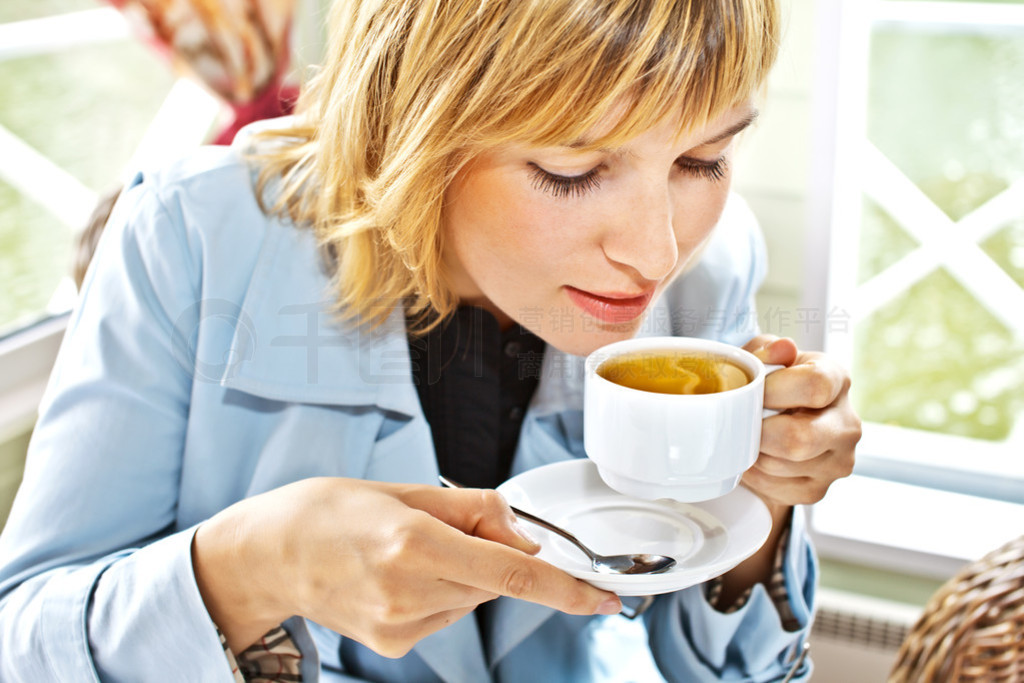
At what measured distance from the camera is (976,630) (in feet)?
3.28

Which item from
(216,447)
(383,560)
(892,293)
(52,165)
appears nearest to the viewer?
(383,560)

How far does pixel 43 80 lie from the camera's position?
1916mm

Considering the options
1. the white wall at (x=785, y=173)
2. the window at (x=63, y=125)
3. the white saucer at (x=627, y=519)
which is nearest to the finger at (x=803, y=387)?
the white saucer at (x=627, y=519)

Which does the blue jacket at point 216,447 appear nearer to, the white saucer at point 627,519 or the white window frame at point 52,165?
the white saucer at point 627,519

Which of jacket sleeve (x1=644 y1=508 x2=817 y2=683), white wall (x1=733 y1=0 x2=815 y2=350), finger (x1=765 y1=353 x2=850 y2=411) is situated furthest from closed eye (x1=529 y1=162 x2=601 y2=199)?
white wall (x1=733 y1=0 x2=815 y2=350)

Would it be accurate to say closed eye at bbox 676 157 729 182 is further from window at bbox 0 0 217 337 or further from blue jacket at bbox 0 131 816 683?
window at bbox 0 0 217 337

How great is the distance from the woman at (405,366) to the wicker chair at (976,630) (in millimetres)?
160

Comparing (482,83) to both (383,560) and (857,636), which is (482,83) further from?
(857,636)

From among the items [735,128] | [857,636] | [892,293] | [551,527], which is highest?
[735,128]

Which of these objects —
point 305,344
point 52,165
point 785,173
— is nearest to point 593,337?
point 305,344

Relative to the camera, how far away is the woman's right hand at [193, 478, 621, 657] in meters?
0.73

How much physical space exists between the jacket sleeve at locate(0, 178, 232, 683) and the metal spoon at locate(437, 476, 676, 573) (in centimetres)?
34

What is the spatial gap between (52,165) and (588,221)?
5.04 ft

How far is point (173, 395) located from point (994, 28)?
193 centimetres
